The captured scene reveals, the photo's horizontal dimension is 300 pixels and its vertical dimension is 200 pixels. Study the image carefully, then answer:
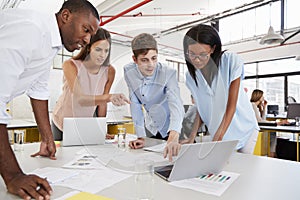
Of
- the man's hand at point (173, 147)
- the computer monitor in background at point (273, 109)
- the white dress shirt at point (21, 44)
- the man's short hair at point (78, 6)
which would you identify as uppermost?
the man's short hair at point (78, 6)

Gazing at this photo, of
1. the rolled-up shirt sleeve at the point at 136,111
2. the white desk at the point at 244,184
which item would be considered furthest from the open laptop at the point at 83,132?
the white desk at the point at 244,184

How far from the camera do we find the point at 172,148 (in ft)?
3.31

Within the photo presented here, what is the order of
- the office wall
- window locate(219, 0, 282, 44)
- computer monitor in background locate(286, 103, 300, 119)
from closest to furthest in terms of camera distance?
computer monitor in background locate(286, 103, 300, 119) < window locate(219, 0, 282, 44) < the office wall

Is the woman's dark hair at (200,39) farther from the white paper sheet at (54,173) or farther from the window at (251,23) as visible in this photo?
the window at (251,23)

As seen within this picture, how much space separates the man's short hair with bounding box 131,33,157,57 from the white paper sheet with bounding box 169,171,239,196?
0.48 metres

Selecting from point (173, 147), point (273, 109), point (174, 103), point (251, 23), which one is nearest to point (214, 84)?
point (174, 103)

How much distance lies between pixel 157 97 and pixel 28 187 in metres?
0.68

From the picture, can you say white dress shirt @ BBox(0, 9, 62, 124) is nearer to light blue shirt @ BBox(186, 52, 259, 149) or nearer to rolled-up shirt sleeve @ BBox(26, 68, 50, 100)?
rolled-up shirt sleeve @ BBox(26, 68, 50, 100)

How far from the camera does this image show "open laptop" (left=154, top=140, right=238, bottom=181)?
0.76 meters

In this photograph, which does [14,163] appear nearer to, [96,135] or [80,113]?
[80,113]

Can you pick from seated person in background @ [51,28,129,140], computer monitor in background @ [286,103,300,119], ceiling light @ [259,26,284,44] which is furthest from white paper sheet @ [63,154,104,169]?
computer monitor in background @ [286,103,300,119]

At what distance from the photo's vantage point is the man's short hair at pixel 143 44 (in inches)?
35.1

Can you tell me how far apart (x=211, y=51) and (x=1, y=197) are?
878 millimetres

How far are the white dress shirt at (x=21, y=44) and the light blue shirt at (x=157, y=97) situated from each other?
0.31 m
